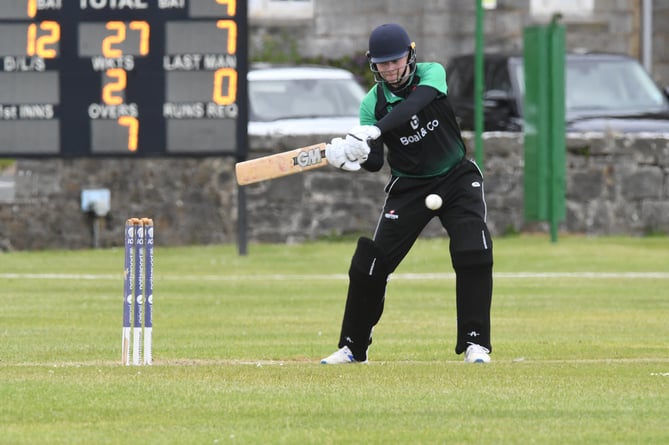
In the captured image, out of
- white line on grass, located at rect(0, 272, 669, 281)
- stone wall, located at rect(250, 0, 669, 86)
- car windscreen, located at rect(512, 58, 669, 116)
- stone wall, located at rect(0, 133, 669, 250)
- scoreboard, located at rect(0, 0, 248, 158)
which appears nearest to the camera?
white line on grass, located at rect(0, 272, 669, 281)

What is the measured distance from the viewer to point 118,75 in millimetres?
20906

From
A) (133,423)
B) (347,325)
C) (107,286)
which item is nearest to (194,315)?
(107,286)

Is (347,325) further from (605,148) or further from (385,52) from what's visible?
(605,148)

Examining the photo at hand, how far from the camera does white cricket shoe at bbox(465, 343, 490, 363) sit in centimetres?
1030

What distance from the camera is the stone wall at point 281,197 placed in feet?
77.5

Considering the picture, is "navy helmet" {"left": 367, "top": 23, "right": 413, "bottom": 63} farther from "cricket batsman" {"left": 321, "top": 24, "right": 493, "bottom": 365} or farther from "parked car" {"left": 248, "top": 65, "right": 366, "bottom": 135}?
"parked car" {"left": 248, "top": 65, "right": 366, "bottom": 135}

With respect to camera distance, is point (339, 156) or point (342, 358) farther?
point (342, 358)

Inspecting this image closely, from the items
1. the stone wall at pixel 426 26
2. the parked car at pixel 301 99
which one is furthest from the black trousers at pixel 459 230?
the stone wall at pixel 426 26

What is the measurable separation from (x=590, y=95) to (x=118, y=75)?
23.2 ft

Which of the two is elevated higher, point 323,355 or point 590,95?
point 590,95

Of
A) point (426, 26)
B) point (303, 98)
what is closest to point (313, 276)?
point (303, 98)

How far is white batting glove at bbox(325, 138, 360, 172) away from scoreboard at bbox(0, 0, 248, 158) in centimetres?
1089

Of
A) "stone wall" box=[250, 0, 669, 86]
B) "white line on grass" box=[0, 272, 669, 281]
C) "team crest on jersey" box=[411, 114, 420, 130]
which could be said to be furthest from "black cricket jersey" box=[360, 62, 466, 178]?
"stone wall" box=[250, 0, 669, 86]

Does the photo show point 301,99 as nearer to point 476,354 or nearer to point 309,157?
point 309,157
